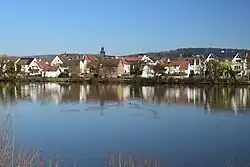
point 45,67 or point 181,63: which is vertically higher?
point 181,63

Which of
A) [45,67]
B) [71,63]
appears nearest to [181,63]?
[71,63]

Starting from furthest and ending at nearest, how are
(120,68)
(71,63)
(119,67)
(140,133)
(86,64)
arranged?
(71,63)
(86,64)
(120,68)
(119,67)
(140,133)

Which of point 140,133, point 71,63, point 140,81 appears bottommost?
point 140,133

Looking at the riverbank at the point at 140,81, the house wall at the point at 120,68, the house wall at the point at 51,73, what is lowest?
the riverbank at the point at 140,81

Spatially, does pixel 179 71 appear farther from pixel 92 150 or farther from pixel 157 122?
pixel 92 150

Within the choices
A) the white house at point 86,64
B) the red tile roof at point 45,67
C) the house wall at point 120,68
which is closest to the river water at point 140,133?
the white house at point 86,64

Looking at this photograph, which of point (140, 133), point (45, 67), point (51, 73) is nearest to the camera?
point (140, 133)

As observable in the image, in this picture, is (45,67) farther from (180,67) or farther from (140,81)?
(140,81)

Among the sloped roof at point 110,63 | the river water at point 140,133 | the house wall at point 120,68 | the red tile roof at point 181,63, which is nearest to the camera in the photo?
the river water at point 140,133

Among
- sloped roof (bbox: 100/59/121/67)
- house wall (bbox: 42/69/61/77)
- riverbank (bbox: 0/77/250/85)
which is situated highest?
sloped roof (bbox: 100/59/121/67)

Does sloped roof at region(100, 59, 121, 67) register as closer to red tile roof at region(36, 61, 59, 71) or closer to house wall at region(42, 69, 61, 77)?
house wall at region(42, 69, 61, 77)

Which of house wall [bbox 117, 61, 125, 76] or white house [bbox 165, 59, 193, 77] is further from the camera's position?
house wall [bbox 117, 61, 125, 76]

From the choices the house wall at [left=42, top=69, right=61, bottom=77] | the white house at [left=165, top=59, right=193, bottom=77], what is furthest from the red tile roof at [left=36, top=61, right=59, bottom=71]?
the white house at [left=165, top=59, right=193, bottom=77]

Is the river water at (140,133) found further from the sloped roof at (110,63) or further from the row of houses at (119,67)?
the sloped roof at (110,63)
